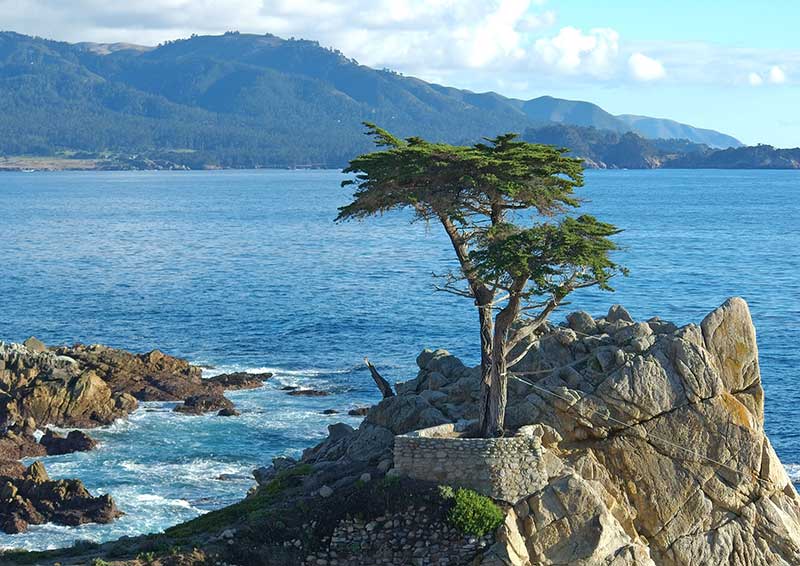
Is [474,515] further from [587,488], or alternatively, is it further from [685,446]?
[685,446]

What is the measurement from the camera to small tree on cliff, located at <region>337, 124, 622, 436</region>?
27.3m

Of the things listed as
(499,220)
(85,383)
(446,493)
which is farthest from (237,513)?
(85,383)

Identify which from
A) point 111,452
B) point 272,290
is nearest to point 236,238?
point 272,290

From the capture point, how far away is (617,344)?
30.3 metres

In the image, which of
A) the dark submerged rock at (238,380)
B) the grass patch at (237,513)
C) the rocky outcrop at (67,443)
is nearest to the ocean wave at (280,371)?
the dark submerged rock at (238,380)

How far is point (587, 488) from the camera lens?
2638cm

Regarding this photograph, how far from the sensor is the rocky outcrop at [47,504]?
37844 mm

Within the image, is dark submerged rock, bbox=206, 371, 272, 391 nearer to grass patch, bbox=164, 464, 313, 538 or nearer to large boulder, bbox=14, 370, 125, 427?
large boulder, bbox=14, 370, 125, 427

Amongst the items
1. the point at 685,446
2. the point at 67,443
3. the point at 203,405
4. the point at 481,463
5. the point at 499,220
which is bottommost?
the point at 67,443

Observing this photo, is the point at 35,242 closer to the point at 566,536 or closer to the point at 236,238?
the point at 236,238

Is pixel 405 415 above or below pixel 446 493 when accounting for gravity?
above

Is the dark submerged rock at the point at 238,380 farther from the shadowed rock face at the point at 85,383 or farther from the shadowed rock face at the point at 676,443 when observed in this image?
the shadowed rock face at the point at 676,443

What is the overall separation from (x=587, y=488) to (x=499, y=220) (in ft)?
23.7

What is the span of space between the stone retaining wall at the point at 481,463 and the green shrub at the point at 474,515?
0.42 meters
